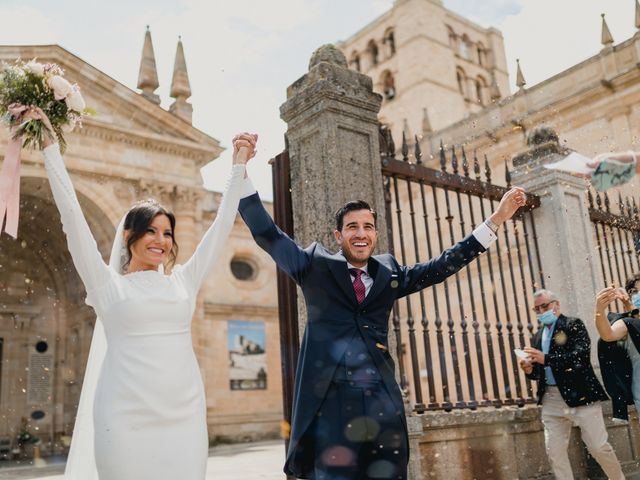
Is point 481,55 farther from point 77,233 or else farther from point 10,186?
point 77,233

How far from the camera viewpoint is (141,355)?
8.38 ft

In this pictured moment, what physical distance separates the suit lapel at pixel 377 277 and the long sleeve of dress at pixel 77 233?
125 cm

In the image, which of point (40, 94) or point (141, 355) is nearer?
point (141, 355)

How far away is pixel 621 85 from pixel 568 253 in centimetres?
1278

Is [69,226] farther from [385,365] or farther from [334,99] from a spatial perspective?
[334,99]

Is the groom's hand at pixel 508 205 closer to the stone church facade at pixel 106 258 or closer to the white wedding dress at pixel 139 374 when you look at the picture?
the white wedding dress at pixel 139 374

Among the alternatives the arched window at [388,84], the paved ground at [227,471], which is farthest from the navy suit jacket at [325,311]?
the arched window at [388,84]

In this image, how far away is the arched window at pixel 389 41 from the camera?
140 feet

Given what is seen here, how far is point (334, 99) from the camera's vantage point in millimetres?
4785

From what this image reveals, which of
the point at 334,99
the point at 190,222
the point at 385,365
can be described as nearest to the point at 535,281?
the point at 334,99

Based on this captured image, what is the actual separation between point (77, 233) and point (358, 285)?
1354 millimetres

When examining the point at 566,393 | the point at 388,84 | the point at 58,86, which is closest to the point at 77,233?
the point at 58,86

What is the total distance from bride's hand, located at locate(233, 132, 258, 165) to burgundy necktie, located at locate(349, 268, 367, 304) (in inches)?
31.4

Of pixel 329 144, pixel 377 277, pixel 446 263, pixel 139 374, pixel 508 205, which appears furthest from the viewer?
pixel 329 144
